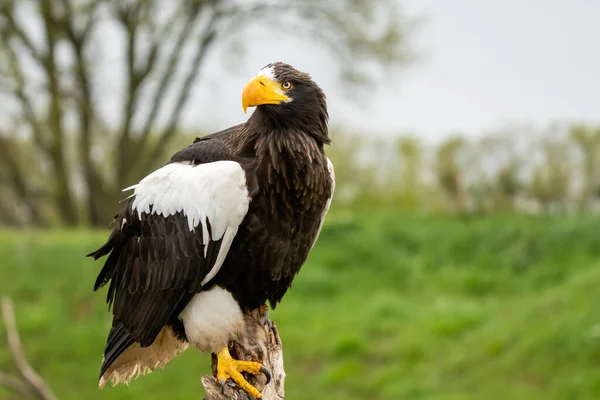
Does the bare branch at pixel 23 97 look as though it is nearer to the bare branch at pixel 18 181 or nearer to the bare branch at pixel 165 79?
the bare branch at pixel 18 181

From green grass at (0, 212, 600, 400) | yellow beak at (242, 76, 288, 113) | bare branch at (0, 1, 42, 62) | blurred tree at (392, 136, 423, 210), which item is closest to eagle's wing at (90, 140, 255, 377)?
yellow beak at (242, 76, 288, 113)

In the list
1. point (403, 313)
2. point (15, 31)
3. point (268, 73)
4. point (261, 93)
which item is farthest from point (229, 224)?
point (15, 31)

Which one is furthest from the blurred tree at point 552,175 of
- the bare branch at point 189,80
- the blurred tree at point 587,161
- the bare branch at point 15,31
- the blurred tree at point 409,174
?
the bare branch at point 15,31

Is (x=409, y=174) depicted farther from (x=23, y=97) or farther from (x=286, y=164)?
(x=286, y=164)

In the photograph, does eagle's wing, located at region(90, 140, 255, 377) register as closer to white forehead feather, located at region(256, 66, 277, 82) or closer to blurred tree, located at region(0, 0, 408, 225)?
white forehead feather, located at region(256, 66, 277, 82)

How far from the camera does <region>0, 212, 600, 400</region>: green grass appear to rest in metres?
9.41

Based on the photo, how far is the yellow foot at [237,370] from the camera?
159 inches

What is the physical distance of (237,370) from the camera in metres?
4.07

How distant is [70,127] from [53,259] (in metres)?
7.35

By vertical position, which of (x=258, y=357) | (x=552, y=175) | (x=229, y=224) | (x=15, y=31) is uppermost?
(x=15, y=31)

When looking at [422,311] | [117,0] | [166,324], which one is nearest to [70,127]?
[117,0]

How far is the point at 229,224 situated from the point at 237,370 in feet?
2.37

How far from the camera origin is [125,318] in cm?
417

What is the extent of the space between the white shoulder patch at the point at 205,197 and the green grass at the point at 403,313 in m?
5.86
